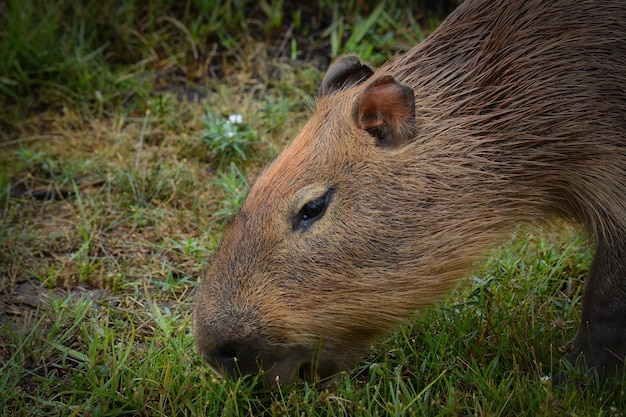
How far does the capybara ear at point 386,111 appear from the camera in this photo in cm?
378

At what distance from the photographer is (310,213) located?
3.77 metres

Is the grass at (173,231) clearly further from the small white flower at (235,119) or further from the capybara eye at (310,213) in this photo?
the capybara eye at (310,213)

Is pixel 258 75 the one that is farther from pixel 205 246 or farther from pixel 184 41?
pixel 205 246

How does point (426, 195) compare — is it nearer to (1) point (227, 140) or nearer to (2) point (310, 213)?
(2) point (310, 213)

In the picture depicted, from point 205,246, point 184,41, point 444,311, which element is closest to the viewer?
point 444,311

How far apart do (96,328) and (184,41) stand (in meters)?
3.56

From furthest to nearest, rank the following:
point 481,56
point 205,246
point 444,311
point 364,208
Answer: point 205,246 < point 444,311 < point 481,56 < point 364,208

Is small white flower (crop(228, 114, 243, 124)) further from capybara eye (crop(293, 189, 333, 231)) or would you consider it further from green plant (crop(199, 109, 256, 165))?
capybara eye (crop(293, 189, 333, 231))

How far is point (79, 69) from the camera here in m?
7.04

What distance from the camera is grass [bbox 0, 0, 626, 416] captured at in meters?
4.00

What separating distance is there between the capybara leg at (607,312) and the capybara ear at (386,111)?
3.57 feet

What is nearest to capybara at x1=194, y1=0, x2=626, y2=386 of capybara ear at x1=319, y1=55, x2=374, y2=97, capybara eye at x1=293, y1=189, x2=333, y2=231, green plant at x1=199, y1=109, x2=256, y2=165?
capybara eye at x1=293, y1=189, x2=333, y2=231

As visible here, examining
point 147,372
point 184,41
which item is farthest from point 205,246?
point 184,41

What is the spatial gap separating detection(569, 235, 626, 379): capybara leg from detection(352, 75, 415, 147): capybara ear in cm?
109
